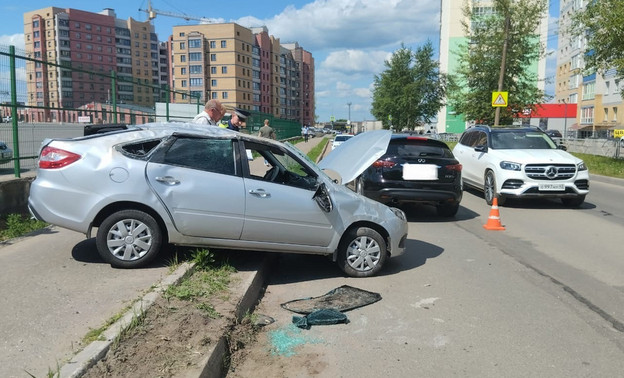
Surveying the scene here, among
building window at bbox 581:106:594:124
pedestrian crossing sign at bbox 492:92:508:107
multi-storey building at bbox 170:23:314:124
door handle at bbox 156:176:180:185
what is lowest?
door handle at bbox 156:176:180:185

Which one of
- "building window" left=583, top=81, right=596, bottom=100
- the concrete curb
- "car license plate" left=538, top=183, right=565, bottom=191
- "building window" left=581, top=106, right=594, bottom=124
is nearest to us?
the concrete curb

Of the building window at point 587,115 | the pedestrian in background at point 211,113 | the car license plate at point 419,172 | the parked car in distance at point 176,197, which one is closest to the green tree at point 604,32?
the car license plate at point 419,172

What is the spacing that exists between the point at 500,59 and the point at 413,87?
18.5 m

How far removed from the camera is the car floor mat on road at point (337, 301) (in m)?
4.59

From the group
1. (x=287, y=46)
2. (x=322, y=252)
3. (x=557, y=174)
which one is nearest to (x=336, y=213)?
(x=322, y=252)

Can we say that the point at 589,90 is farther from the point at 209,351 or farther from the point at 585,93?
the point at 209,351

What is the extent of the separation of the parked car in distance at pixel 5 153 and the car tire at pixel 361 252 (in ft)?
17.7

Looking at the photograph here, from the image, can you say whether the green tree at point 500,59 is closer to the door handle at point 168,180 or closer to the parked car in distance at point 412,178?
the parked car in distance at point 412,178

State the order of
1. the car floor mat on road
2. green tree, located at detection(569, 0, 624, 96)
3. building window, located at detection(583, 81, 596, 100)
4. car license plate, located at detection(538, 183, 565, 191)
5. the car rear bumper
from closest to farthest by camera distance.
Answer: the car floor mat on road → the car rear bumper → car license plate, located at detection(538, 183, 565, 191) → green tree, located at detection(569, 0, 624, 96) → building window, located at detection(583, 81, 596, 100)

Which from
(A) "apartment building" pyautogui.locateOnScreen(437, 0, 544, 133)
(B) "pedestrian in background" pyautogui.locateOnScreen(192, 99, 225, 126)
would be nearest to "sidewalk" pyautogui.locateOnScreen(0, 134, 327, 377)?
(B) "pedestrian in background" pyautogui.locateOnScreen(192, 99, 225, 126)

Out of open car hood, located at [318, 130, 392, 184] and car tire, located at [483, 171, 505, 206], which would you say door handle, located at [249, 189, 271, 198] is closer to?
open car hood, located at [318, 130, 392, 184]

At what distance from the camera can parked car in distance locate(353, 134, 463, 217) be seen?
28.6ft

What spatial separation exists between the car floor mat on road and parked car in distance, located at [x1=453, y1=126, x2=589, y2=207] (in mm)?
6548

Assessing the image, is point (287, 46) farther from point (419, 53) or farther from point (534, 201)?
point (534, 201)
